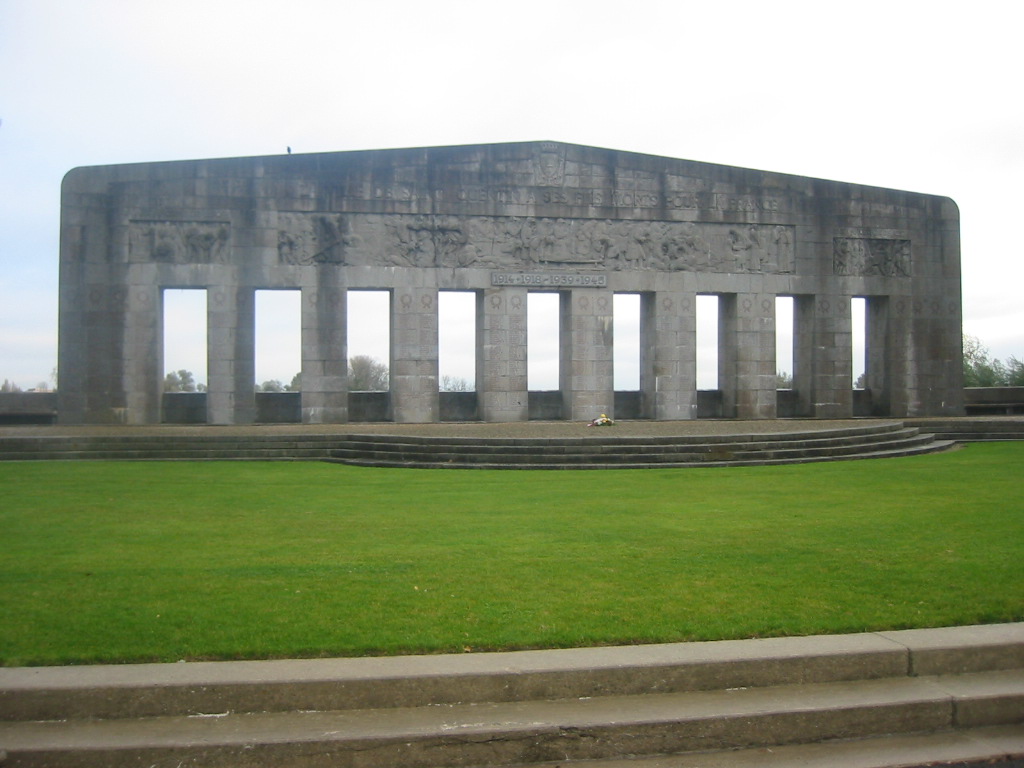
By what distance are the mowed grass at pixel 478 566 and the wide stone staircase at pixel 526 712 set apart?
344 millimetres

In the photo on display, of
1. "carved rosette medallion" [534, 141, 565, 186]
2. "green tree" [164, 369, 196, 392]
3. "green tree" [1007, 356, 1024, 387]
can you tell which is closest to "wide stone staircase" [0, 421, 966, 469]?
"carved rosette medallion" [534, 141, 565, 186]

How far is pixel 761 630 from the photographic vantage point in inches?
239

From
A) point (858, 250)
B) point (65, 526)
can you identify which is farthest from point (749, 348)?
point (65, 526)

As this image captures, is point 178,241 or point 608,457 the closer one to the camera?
point 608,457

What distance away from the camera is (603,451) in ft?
60.9

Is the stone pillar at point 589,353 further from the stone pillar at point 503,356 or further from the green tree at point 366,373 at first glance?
the green tree at point 366,373

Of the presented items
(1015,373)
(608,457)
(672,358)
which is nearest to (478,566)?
(608,457)

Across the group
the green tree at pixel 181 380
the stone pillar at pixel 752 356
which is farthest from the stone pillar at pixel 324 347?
the green tree at pixel 181 380

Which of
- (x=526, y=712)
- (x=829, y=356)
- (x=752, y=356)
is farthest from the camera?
(x=829, y=356)

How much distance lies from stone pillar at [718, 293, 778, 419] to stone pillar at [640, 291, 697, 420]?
137 centimetres

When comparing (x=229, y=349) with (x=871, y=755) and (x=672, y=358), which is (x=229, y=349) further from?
(x=871, y=755)

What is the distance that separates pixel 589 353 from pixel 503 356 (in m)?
2.56

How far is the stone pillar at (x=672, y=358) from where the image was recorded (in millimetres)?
28891

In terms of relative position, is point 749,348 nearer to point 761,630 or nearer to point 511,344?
point 511,344
